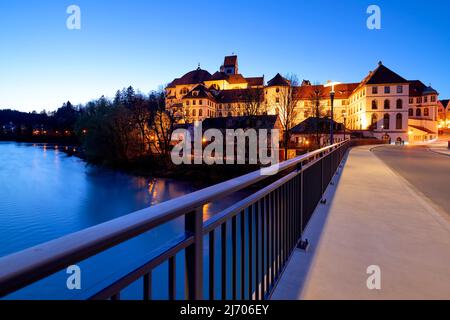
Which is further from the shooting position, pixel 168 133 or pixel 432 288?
pixel 168 133

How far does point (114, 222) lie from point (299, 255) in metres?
2.94

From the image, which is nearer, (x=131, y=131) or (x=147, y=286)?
(x=147, y=286)

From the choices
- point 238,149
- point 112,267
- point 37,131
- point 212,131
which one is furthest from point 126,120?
point 37,131

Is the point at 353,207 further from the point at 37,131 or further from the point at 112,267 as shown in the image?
the point at 37,131

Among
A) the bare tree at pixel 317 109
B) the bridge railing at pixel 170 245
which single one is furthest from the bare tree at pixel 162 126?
the bridge railing at pixel 170 245

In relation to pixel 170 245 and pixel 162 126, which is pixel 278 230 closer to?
pixel 170 245

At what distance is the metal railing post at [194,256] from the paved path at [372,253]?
1324 millimetres

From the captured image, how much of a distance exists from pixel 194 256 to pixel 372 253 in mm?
2914

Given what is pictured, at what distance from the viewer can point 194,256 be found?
1504 millimetres

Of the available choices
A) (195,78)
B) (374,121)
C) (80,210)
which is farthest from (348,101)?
(80,210)

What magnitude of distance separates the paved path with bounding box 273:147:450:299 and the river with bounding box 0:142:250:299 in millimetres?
1641
